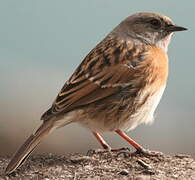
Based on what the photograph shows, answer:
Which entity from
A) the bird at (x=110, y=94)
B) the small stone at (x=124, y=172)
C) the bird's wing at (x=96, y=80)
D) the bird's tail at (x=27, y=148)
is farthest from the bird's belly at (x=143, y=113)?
the bird's tail at (x=27, y=148)

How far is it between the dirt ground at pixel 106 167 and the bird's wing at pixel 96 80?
2.10 feet

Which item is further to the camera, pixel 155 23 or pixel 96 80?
pixel 155 23

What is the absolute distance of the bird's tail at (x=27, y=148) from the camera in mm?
8219

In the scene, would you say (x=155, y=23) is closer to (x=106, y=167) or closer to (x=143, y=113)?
(x=143, y=113)

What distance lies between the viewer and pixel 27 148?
829cm

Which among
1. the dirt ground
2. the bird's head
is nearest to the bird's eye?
the bird's head

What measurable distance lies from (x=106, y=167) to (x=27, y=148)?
40.6 inches

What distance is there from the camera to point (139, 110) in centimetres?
895

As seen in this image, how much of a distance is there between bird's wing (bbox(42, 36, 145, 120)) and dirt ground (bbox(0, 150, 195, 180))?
639 millimetres

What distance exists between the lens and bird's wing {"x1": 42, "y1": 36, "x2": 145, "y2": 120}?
8.62 m

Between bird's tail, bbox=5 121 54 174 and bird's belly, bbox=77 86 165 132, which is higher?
bird's tail, bbox=5 121 54 174

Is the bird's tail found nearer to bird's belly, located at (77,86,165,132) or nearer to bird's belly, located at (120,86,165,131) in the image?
bird's belly, located at (77,86,165,132)

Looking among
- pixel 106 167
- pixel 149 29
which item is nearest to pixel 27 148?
pixel 106 167

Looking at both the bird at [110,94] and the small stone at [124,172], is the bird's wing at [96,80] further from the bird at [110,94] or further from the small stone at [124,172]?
the small stone at [124,172]
